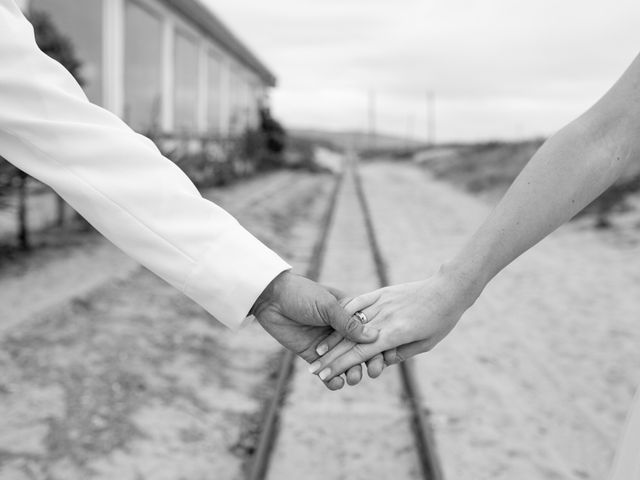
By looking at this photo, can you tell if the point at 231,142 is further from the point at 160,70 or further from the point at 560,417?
the point at 560,417

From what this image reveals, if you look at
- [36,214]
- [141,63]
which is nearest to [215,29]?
[141,63]

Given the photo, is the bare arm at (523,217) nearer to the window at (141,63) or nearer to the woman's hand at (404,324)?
the woman's hand at (404,324)

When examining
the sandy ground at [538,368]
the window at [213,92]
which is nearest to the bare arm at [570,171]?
the sandy ground at [538,368]

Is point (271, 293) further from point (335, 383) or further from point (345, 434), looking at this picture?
point (345, 434)

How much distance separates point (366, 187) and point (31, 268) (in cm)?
1895

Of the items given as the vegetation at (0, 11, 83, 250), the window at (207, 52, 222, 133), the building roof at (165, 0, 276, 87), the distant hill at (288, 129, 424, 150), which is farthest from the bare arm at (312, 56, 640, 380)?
the distant hill at (288, 129, 424, 150)

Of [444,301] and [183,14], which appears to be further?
[183,14]

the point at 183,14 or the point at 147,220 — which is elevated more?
the point at 183,14

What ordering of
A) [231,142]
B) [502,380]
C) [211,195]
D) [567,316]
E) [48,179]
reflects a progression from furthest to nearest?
1. [231,142]
2. [211,195]
3. [567,316]
4. [502,380]
5. [48,179]

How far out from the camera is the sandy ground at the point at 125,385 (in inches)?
152

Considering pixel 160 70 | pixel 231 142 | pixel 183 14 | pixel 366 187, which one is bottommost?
pixel 366 187

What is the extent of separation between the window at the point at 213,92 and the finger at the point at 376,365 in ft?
55.8

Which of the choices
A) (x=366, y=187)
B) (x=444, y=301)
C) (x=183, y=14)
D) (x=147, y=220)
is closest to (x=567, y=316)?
(x=444, y=301)

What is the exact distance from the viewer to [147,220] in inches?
78.7
